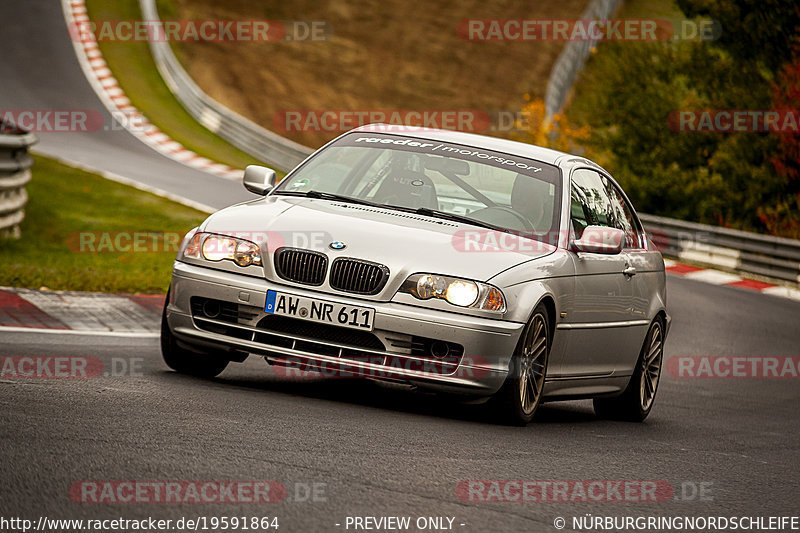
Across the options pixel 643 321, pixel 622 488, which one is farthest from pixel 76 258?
pixel 622 488

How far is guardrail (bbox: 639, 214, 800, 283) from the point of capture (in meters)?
23.7

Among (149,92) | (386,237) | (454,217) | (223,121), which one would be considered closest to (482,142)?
(454,217)

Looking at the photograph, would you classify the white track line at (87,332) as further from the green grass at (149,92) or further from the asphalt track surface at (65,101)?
the green grass at (149,92)

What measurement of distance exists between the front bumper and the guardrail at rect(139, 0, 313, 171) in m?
22.4

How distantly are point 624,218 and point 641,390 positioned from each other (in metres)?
1.23

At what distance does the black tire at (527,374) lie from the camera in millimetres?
7328

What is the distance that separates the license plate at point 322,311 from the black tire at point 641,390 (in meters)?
2.73

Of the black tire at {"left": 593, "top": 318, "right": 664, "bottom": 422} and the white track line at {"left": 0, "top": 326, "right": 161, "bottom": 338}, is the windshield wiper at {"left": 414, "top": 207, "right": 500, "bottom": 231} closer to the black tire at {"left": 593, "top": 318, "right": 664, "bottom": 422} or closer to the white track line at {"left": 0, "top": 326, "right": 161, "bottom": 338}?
the black tire at {"left": 593, "top": 318, "right": 664, "bottom": 422}

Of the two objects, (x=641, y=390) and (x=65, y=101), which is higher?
(x=65, y=101)

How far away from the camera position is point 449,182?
8.49 metres

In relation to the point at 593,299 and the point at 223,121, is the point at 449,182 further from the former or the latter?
the point at 223,121

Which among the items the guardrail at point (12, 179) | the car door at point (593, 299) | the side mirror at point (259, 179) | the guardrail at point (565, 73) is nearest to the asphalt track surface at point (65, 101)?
the guardrail at point (12, 179)

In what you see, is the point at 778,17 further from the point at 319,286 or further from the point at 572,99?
the point at 319,286

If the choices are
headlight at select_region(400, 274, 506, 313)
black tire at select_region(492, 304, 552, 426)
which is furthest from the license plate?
black tire at select_region(492, 304, 552, 426)
